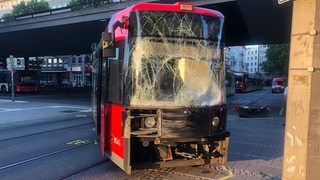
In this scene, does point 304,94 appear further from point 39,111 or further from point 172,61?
point 39,111

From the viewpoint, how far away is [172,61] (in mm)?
5613

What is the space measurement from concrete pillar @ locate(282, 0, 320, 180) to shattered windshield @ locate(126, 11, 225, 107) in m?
2.06

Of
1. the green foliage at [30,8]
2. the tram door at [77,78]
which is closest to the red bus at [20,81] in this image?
the green foliage at [30,8]

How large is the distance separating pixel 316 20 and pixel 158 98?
2.73m

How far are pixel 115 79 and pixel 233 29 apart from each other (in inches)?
917

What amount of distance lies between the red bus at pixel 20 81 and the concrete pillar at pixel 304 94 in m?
40.4

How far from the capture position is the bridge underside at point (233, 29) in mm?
21359

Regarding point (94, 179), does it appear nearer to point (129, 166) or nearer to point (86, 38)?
point (129, 166)

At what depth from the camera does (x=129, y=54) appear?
5.47 m

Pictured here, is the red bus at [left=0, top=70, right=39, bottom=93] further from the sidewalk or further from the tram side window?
the tram side window

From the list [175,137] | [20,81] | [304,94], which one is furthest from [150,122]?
[20,81]

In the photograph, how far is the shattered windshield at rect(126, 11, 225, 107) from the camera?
17.9 ft

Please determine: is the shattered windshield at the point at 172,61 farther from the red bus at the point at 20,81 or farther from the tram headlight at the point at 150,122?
the red bus at the point at 20,81

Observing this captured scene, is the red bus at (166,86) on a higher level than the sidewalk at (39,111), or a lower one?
higher
